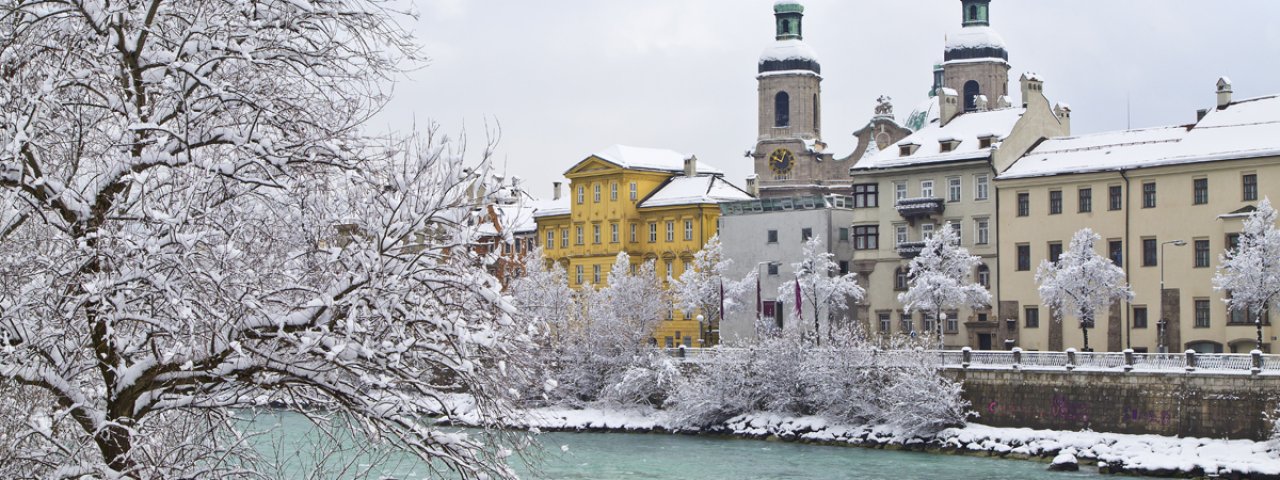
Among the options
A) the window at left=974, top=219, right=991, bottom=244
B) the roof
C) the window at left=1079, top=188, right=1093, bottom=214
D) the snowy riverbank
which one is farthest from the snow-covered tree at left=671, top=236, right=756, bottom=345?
the window at left=1079, top=188, right=1093, bottom=214

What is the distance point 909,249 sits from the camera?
221ft

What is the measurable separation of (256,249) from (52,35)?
4.66 ft

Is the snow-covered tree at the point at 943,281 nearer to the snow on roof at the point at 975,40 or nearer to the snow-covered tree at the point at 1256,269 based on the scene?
the snow-covered tree at the point at 1256,269

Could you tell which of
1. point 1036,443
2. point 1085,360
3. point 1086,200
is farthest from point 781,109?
point 1036,443

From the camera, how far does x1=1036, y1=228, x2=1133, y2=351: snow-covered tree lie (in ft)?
187

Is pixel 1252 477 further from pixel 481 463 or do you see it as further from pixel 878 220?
pixel 481 463

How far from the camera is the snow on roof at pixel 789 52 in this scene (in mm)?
111137

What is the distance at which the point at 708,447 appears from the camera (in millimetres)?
52500

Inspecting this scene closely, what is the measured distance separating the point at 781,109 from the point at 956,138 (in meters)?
42.4

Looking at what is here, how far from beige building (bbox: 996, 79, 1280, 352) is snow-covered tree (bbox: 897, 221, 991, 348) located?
1.72 m

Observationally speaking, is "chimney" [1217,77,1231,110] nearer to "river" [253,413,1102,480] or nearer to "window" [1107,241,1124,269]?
"window" [1107,241,1124,269]

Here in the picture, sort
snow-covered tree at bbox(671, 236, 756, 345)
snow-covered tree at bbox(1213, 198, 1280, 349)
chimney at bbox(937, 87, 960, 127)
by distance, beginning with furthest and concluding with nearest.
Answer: snow-covered tree at bbox(671, 236, 756, 345), chimney at bbox(937, 87, 960, 127), snow-covered tree at bbox(1213, 198, 1280, 349)

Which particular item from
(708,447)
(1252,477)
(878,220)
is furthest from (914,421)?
(878,220)

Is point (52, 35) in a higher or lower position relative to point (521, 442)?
higher
